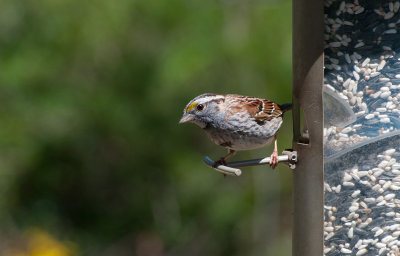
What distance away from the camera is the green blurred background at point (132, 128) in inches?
259

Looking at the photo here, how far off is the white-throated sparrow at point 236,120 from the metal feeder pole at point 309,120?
0.50 m

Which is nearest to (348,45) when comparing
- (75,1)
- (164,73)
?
(164,73)

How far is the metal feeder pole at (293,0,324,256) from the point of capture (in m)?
3.55

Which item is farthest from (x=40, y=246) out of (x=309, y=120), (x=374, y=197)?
(x=374, y=197)

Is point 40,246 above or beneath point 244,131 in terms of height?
beneath

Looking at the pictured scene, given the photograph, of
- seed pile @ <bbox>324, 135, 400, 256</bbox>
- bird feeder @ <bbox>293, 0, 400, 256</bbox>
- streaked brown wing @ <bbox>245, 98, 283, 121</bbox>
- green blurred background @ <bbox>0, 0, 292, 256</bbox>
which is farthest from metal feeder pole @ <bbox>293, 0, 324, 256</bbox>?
green blurred background @ <bbox>0, 0, 292, 256</bbox>

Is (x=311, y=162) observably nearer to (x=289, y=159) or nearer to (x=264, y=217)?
(x=289, y=159)

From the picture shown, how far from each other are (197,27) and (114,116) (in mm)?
1342

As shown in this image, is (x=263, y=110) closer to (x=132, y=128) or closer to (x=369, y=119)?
(x=369, y=119)

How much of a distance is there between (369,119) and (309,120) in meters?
0.34

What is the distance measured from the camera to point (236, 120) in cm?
429

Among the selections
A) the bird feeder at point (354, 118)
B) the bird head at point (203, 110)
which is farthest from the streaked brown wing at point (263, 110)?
the bird feeder at point (354, 118)

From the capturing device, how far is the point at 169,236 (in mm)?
7422

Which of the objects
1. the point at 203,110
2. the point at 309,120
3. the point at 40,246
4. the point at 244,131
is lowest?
the point at 40,246
